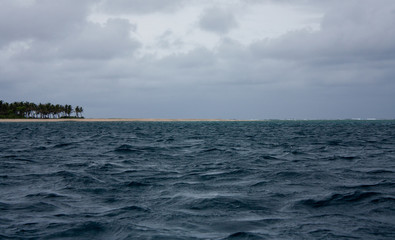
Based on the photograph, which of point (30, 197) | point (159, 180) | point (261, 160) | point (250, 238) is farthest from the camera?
point (261, 160)

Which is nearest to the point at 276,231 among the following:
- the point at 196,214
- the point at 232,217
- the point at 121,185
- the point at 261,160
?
the point at 232,217

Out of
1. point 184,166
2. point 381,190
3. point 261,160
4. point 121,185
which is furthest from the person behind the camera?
point 261,160

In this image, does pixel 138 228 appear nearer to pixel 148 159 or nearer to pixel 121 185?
pixel 121 185

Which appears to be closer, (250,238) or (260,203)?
(250,238)

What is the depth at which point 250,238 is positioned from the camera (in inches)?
260

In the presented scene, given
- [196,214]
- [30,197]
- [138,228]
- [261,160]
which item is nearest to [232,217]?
[196,214]

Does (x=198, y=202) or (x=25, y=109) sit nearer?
(x=198, y=202)

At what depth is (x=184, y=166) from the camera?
56.6 ft

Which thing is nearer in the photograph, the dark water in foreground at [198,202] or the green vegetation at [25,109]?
the dark water in foreground at [198,202]

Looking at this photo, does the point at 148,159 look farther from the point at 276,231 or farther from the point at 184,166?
the point at 276,231

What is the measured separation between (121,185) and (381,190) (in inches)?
354

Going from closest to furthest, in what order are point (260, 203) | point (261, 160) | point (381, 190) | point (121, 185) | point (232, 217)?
point (232, 217) < point (260, 203) < point (381, 190) < point (121, 185) < point (261, 160)

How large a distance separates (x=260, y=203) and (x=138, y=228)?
382 centimetres

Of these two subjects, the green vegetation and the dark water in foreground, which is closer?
the dark water in foreground
